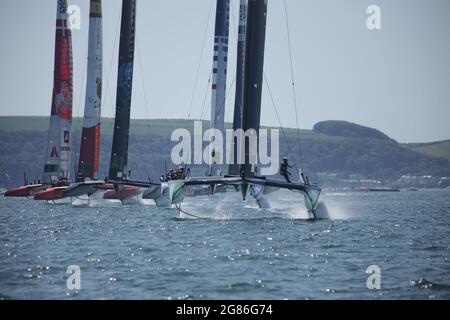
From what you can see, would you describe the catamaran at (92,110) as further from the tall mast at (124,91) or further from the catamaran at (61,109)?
the catamaran at (61,109)

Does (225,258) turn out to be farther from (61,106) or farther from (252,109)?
(61,106)

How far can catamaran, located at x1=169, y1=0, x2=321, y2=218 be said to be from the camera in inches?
1245

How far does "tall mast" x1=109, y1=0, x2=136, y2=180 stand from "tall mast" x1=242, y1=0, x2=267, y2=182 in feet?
45.5

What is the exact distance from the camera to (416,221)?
36062 mm

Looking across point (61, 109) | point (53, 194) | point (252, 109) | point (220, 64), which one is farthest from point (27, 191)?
point (252, 109)

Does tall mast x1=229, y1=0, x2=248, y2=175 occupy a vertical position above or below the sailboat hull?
above

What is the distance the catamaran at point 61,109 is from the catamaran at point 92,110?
10.6 feet

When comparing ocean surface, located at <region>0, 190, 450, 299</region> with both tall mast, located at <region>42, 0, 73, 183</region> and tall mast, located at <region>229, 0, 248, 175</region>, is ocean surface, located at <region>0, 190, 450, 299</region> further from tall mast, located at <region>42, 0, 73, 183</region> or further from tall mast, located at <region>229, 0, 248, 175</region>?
tall mast, located at <region>42, 0, 73, 183</region>

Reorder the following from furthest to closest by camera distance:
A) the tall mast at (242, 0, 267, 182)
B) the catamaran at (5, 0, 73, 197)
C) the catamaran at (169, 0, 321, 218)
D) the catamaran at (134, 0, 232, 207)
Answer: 1. the catamaran at (134, 0, 232, 207)
2. the catamaran at (5, 0, 73, 197)
3. the tall mast at (242, 0, 267, 182)
4. the catamaran at (169, 0, 321, 218)

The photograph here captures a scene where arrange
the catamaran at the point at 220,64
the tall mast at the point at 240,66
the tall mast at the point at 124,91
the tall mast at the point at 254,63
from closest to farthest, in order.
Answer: the tall mast at the point at 254,63 < the tall mast at the point at 124,91 < the tall mast at the point at 240,66 < the catamaran at the point at 220,64

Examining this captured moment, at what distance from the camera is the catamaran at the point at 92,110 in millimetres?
47719

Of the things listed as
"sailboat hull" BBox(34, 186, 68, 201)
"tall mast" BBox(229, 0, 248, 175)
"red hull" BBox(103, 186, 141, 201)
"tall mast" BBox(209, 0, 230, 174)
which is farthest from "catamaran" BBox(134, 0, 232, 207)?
"sailboat hull" BBox(34, 186, 68, 201)

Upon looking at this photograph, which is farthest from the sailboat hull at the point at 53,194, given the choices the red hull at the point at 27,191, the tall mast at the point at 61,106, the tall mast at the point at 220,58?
the tall mast at the point at 220,58
